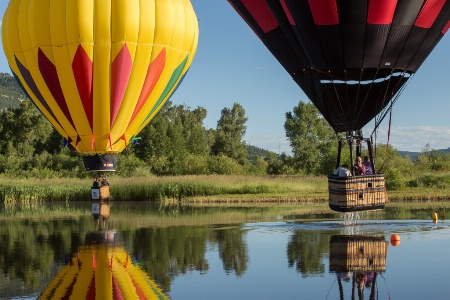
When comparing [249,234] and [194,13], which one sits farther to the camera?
[194,13]

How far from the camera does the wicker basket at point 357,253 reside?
516 inches

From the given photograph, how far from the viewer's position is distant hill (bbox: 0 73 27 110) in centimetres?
16743

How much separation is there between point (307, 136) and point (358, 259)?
5370cm

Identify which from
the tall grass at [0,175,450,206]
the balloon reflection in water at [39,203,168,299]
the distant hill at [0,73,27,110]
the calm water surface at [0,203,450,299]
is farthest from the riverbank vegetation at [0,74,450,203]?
the distant hill at [0,73,27,110]

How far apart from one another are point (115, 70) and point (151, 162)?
130ft

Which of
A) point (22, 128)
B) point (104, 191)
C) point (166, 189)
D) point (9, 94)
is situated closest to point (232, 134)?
point (22, 128)

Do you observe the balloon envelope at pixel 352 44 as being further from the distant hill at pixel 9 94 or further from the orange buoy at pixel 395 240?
the distant hill at pixel 9 94

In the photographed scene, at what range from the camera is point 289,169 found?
64.4 m

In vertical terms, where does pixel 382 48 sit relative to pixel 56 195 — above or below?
above

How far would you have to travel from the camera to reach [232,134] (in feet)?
276

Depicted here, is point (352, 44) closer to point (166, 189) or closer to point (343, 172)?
point (343, 172)

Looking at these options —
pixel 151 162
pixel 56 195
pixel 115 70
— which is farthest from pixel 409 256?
pixel 151 162

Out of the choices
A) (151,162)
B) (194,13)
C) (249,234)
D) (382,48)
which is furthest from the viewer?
(151,162)

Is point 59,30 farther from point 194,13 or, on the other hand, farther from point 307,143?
point 307,143
